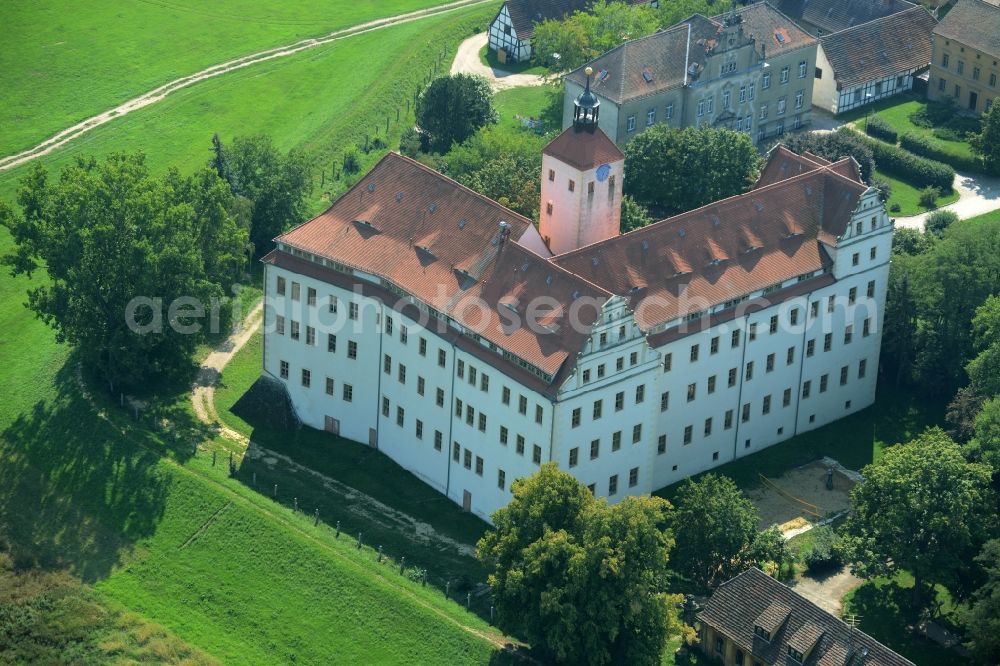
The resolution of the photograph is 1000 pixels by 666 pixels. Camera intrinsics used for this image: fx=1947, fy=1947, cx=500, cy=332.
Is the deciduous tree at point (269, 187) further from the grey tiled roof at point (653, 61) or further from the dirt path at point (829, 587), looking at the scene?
the dirt path at point (829, 587)

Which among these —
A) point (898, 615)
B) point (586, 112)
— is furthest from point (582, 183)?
point (898, 615)

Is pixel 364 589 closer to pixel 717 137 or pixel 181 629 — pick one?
pixel 181 629

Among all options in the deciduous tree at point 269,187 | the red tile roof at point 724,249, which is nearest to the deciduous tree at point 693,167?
the red tile roof at point 724,249

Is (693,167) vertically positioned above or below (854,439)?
above

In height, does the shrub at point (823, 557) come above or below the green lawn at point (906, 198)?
below

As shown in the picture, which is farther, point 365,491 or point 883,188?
point 883,188

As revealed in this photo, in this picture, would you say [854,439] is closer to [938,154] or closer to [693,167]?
[693,167]

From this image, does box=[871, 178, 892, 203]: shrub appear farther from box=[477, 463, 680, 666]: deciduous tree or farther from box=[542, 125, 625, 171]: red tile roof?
box=[477, 463, 680, 666]: deciduous tree
